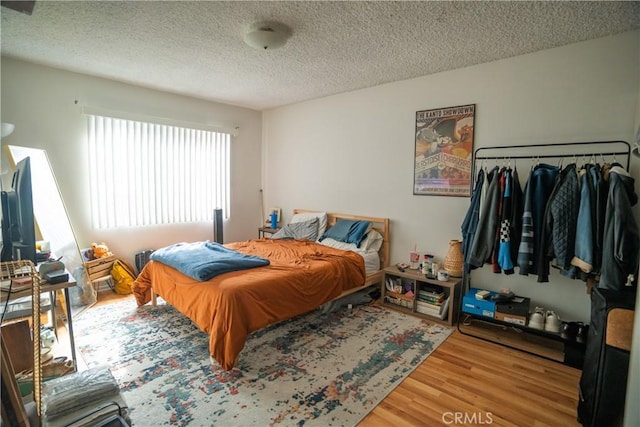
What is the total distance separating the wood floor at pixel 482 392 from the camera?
1.86 metres

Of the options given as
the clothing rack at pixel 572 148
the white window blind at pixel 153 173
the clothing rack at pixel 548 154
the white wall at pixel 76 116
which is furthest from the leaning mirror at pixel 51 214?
the clothing rack at pixel 572 148

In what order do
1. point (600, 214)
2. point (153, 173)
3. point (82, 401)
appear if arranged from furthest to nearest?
point (153, 173) → point (600, 214) → point (82, 401)

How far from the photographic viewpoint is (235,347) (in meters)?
2.21

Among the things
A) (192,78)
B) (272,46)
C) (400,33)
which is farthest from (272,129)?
(400,33)

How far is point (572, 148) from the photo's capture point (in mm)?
2672

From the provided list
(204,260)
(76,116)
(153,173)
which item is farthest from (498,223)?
(76,116)

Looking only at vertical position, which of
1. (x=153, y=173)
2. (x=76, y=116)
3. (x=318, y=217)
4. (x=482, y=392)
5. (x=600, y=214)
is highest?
(x=76, y=116)

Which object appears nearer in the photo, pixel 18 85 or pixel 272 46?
pixel 272 46

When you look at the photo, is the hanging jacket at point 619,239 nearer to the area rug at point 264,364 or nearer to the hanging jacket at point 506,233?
the hanging jacket at point 506,233

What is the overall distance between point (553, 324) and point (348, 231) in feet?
7.12

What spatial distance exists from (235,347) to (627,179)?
292 cm

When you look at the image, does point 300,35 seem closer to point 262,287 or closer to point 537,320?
point 262,287

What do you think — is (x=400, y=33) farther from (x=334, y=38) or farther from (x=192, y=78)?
(x=192, y=78)

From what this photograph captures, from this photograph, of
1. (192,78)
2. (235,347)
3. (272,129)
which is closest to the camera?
(235,347)
